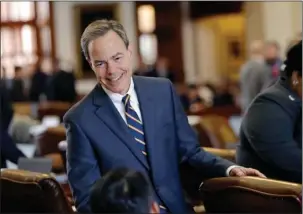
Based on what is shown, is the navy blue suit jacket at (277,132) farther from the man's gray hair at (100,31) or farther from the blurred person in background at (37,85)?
the blurred person in background at (37,85)

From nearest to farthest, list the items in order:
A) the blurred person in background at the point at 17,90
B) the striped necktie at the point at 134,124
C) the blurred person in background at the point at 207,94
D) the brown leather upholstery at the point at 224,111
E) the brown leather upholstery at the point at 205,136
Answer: the striped necktie at the point at 134,124 < the brown leather upholstery at the point at 205,136 < the brown leather upholstery at the point at 224,111 < the blurred person in background at the point at 207,94 < the blurred person in background at the point at 17,90

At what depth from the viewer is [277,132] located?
239cm

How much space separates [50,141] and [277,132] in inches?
89.2

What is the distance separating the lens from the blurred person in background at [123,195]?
5.42 ft

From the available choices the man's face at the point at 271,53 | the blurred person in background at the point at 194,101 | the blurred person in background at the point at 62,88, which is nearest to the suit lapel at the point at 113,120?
the man's face at the point at 271,53

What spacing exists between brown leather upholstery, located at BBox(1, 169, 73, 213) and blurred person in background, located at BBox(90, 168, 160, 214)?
1.83 ft

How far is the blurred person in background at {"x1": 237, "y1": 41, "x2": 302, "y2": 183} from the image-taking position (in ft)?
7.86

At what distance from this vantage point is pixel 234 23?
51.7 ft

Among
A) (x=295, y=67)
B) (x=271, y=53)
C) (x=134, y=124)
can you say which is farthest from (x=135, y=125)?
(x=271, y=53)

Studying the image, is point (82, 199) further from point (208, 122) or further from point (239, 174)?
point (208, 122)

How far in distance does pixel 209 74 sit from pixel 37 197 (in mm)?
12622

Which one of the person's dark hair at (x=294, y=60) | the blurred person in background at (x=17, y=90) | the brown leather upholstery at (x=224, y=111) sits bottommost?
the brown leather upholstery at (x=224, y=111)

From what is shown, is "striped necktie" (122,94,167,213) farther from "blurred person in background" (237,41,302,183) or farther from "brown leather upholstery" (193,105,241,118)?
"brown leather upholstery" (193,105,241,118)

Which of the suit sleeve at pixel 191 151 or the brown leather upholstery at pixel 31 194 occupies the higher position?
the suit sleeve at pixel 191 151
